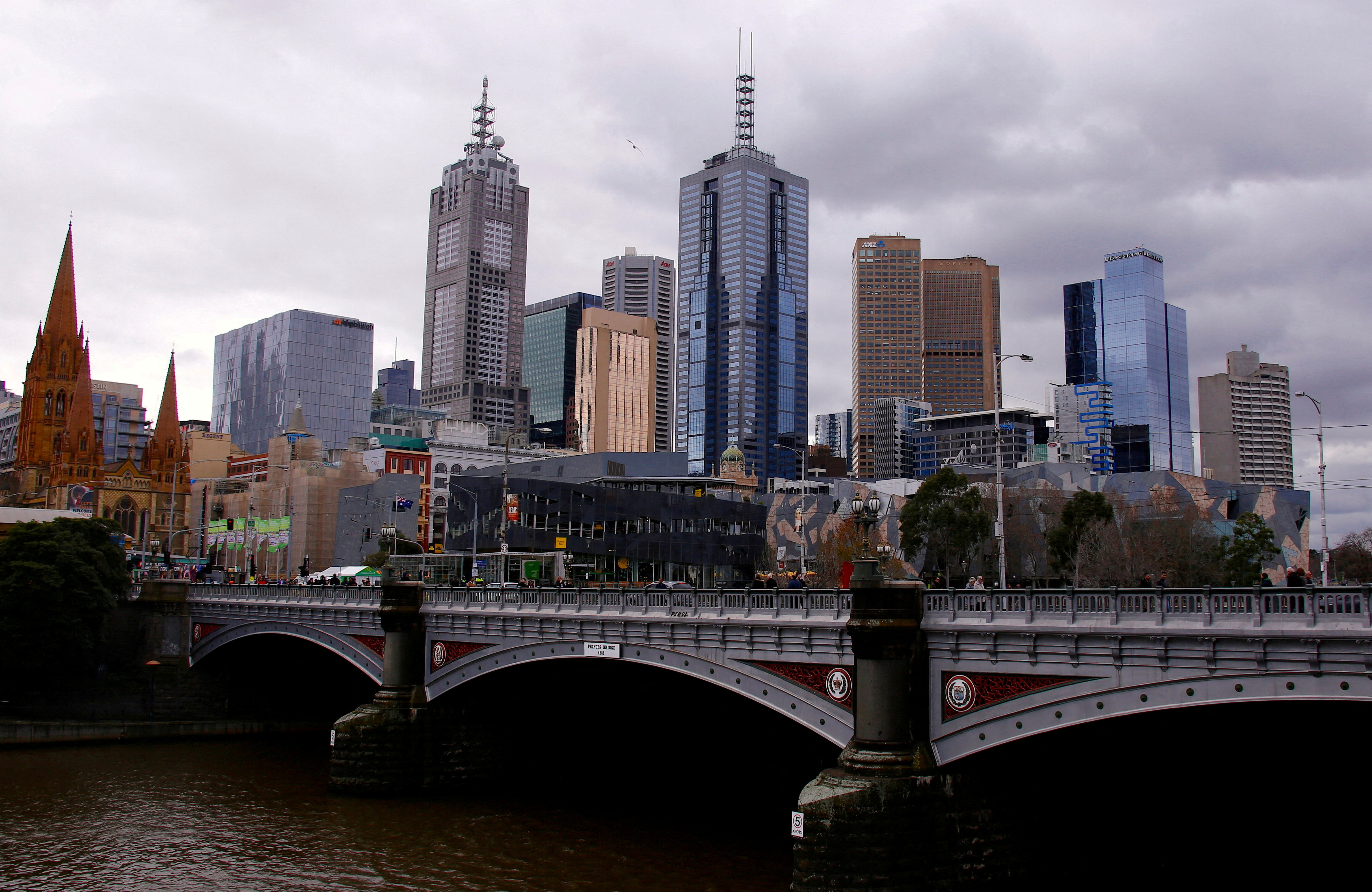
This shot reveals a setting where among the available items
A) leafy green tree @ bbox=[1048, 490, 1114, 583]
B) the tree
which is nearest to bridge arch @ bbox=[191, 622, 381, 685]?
leafy green tree @ bbox=[1048, 490, 1114, 583]

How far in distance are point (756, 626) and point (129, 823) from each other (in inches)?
949

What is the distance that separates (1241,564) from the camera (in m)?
76.1

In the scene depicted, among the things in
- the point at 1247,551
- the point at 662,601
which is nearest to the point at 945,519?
the point at 1247,551

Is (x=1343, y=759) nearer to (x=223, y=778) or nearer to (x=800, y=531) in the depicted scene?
(x=223, y=778)

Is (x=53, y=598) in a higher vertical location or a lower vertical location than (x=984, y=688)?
higher

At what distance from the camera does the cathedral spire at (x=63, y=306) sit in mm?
163250

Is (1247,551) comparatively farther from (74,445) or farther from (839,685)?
(74,445)

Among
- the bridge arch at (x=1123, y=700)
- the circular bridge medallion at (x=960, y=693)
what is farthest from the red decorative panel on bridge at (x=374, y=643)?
the bridge arch at (x=1123, y=700)

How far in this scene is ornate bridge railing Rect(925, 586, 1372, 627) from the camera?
20.3 metres

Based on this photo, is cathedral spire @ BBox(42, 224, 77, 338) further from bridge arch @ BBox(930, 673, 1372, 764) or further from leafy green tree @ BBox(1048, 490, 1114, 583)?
bridge arch @ BBox(930, 673, 1372, 764)

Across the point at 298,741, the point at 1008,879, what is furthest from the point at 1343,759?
the point at 298,741

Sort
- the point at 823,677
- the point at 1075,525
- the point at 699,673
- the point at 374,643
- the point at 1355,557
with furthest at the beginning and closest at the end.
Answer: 1. the point at 1355,557
2. the point at 1075,525
3. the point at 374,643
4. the point at 699,673
5. the point at 823,677

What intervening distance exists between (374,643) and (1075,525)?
56.3 meters

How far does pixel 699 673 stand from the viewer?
31.8 meters
